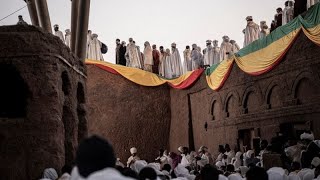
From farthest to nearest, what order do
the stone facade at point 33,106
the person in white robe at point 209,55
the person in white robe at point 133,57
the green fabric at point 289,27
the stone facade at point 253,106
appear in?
the person in white robe at point 133,57
the person in white robe at point 209,55
the stone facade at point 253,106
the green fabric at point 289,27
the stone facade at point 33,106

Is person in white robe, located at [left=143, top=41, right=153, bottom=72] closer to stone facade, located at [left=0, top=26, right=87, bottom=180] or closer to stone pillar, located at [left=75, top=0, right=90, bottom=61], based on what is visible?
stone pillar, located at [left=75, top=0, right=90, bottom=61]

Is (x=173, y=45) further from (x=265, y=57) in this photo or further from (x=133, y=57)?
(x=265, y=57)

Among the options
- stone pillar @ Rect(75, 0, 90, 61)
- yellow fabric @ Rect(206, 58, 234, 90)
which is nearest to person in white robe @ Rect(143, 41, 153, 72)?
yellow fabric @ Rect(206, 58, 234, 90)

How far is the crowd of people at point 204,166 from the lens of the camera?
3020 millimetres

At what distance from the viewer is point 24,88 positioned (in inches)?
347

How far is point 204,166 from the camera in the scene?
552 centimetres

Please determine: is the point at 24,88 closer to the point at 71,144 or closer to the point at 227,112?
the point at 71,144

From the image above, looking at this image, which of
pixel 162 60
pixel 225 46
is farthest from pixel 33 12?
pixel 162 60

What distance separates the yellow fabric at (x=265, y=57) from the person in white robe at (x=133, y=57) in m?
7.89

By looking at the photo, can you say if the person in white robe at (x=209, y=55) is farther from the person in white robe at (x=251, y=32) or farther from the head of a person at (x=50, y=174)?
the head of a person at (x=50, y=174)

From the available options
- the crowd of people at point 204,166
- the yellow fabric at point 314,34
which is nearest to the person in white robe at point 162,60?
the crowd of people at point 204,166

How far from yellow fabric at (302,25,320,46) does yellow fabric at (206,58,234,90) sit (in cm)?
446

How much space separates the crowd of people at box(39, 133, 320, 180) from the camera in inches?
119

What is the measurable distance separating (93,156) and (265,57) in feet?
35.9
